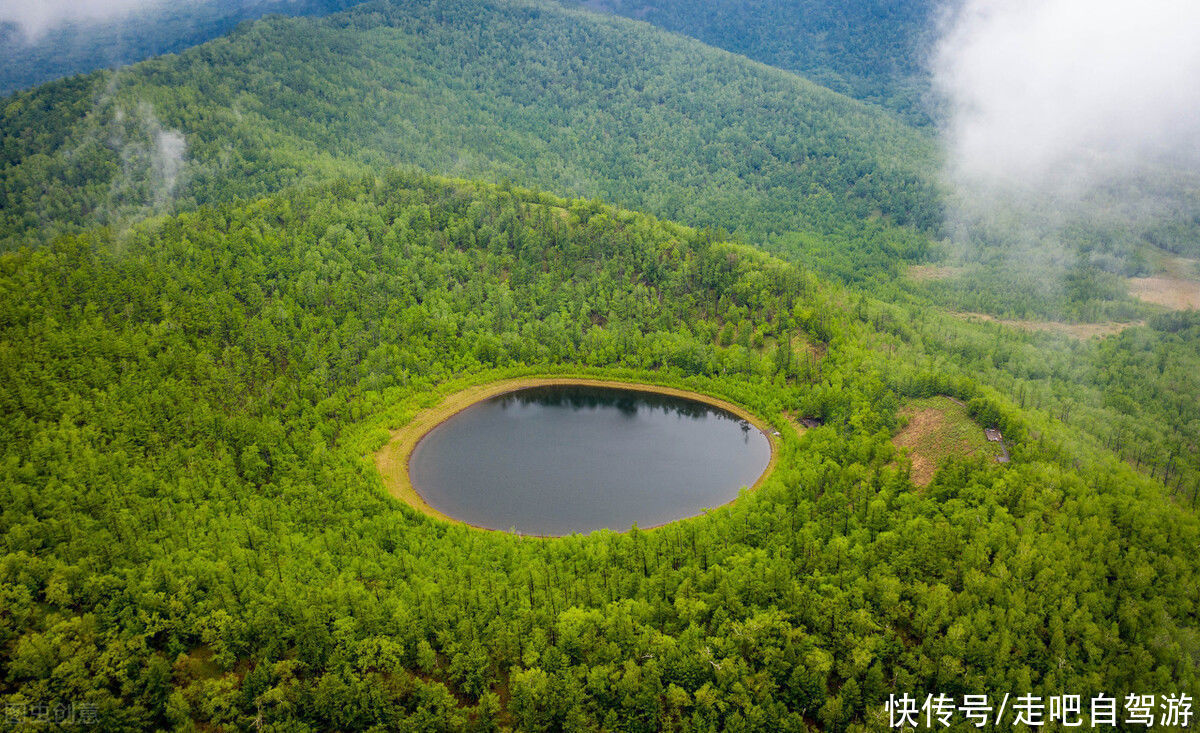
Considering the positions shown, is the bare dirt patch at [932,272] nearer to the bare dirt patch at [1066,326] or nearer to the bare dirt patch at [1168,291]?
the bare dirt patch at [1066,326]

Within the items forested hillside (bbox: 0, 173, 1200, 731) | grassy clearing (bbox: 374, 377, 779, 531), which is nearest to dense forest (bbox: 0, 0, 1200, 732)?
forested hillside (bbox: 0, 173, 1200, 731)

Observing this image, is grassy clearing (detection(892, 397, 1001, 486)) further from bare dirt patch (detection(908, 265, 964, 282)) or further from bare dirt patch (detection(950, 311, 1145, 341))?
bare dirt patch (detection(908, 265, 964, 282))

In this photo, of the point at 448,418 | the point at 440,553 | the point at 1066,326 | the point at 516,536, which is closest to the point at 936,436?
the point at 516,536

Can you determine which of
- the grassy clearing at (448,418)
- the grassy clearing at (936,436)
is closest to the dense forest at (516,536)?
the grassy clearing at (448,418)

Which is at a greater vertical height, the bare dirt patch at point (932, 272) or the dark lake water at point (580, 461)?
the bare dirt patch at point (932, 272)

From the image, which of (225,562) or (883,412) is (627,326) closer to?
(883,412)

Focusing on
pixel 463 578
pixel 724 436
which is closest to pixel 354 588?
pixel 463 578
